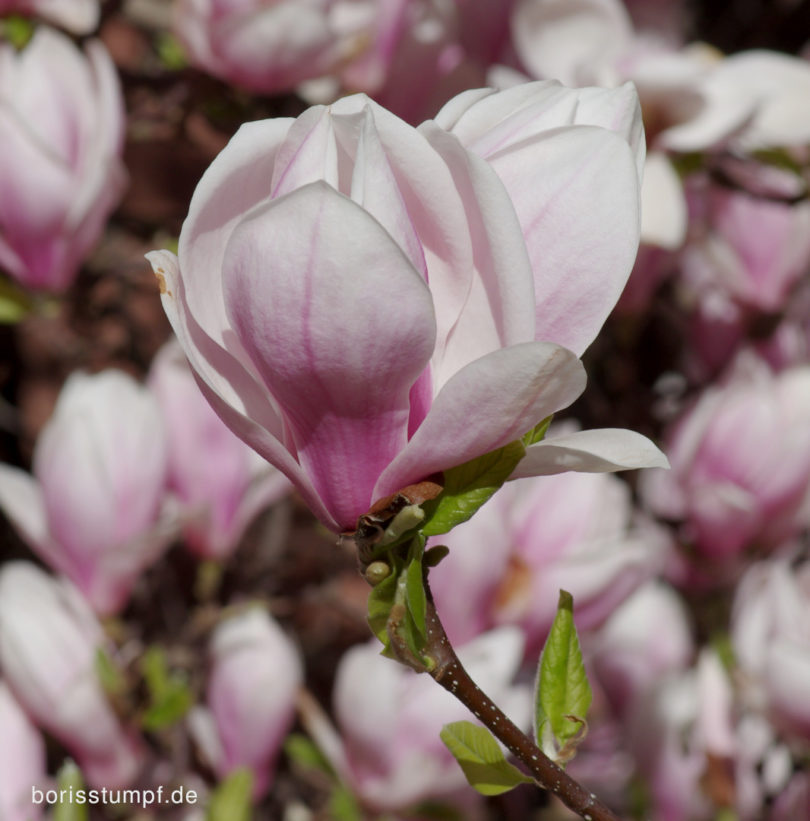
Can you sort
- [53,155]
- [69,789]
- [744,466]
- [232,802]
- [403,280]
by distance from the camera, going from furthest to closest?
[744,466] → [53,155] → [232,802] → [69,789] → [403,280]

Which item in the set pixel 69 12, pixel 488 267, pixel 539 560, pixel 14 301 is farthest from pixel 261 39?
pixel 488 267

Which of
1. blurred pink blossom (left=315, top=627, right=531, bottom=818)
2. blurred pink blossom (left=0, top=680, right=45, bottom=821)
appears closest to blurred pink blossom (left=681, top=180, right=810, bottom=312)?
blurred pink blossom (left=315, top=627, right=531, bottom=818)

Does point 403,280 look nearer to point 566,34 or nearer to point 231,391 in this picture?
point 231,391

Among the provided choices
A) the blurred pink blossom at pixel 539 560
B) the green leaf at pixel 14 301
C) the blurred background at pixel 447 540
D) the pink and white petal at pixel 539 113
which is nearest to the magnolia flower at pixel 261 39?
the blurred background at pixel 447 540

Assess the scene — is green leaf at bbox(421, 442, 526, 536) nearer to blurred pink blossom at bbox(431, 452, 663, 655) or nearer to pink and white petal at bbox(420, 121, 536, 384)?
pink and white petal at bbox(420, 121, 536, 384)

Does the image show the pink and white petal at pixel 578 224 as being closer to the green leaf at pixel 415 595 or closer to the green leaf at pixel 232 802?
the green leaf at pixel 415 595

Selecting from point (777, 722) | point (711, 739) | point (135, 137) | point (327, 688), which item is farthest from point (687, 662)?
point (135, 137)
